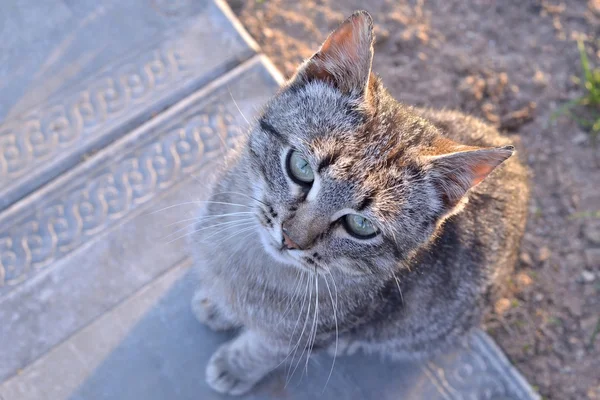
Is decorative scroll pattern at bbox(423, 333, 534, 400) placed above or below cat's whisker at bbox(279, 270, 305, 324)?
below

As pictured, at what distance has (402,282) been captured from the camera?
1954mm

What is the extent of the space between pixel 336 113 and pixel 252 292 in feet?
2.60

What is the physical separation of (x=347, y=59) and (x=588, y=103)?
2.07 m

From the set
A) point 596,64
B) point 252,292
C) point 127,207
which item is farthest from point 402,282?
point 596,64

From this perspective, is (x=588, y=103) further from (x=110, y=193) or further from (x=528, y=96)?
(x=110, y=193)

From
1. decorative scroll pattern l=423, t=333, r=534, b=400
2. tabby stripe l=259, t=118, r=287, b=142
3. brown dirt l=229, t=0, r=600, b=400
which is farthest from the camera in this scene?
brown dirt l=229, t=0, r=600, b=400

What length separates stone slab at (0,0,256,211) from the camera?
265cm

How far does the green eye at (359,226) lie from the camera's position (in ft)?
5.12

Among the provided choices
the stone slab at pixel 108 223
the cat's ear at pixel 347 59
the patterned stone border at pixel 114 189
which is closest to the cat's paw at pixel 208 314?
the stone slab at pixel 108 223

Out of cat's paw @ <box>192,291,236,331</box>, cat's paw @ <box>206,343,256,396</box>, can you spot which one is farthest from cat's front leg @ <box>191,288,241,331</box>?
cat's paw @ <box>206,343,256,396</box>

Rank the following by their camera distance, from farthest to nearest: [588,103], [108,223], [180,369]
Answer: [588,103] → [108,223] → [180,369]

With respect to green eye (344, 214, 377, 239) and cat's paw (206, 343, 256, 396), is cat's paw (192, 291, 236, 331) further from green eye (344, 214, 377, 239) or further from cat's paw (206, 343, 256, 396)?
green eye (344, 214, 377, 239)

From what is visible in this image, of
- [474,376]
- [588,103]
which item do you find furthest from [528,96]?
[474,376]

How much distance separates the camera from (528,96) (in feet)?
9.95
